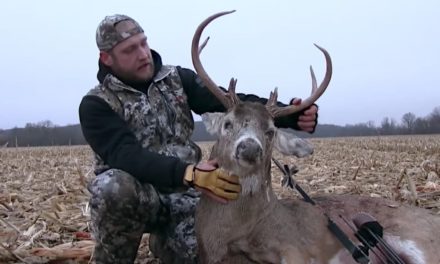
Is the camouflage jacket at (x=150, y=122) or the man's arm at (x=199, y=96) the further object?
the man's arm at (x=199, y=96)

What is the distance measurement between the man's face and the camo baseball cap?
1.6 inches

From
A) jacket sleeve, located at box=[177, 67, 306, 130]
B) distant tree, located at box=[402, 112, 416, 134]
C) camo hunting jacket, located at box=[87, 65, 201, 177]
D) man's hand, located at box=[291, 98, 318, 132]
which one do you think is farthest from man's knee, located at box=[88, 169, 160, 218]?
distant tree, located at box=[402, 112, 416, 134]

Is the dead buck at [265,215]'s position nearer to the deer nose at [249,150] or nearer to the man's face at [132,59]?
the deer nose at [249,150]

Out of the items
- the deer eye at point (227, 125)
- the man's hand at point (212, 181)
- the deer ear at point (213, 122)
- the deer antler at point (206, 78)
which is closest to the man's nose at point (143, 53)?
the deer antler at point (206, 78)

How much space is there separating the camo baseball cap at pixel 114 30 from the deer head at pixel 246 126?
0.58 m

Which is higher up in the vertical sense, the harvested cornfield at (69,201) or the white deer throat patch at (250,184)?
the white deer throat patch at (250,184)

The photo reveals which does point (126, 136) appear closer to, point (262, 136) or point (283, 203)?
point (262, 136)

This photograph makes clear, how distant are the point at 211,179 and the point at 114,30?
5.17ft

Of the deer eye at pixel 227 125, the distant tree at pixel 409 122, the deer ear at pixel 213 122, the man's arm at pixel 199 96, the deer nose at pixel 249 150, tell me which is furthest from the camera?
the distant tree at pixel 409 122

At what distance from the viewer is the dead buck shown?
15.3ft

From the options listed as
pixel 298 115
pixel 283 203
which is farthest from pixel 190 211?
pixel 298 115

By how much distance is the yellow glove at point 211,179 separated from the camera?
448 cm

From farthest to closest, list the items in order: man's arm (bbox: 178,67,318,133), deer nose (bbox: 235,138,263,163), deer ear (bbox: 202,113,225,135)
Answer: man's arm (bbox: 178,67,318,133) → deer ear (bbox: 202,113,225,135) → deer nose (bbox: 235,138,263,163)

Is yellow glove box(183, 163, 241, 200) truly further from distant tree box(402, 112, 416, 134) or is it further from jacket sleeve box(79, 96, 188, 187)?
distant tree box(402, 112, 416, 134)
